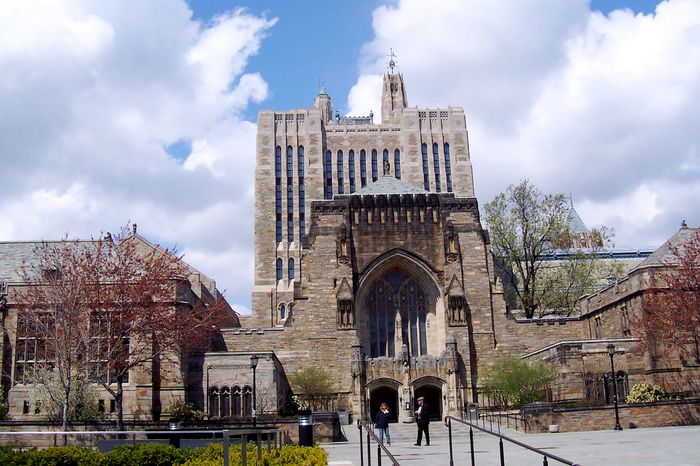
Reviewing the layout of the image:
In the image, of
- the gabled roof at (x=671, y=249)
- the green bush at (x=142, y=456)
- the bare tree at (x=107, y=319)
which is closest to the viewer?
the green bush at (x=142, y=456)

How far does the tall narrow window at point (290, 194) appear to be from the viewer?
7819 cm

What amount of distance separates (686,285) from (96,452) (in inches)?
1053

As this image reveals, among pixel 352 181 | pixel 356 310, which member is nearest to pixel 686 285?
pixel 356 310

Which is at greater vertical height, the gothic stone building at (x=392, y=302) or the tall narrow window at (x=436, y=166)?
the tall narrow window at (x=436, y=166)

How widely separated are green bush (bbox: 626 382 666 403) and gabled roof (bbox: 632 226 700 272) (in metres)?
7.13

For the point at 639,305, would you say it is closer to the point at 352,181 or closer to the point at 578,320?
the point at 578,320

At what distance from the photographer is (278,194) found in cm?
7994

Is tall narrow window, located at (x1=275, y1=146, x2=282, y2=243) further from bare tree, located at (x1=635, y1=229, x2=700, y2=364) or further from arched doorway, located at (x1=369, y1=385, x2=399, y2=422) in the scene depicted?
bare tree, located at (x1=635, y1=229, x2=700, y2=364)

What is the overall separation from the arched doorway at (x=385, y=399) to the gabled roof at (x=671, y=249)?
45.1ft

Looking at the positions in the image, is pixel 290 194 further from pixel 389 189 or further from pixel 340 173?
pixel 389 189

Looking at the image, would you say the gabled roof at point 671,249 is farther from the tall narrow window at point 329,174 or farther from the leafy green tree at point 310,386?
the tall narrow window at point 329,174

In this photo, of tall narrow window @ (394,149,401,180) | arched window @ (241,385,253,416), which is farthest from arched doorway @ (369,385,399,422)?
tall narrow window @ (394,149,401,180)

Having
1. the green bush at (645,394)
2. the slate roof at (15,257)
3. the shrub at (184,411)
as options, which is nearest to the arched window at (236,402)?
the shrub at (184,411)

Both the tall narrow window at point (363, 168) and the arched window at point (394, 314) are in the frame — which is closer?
the arched window at point (394, 314)
